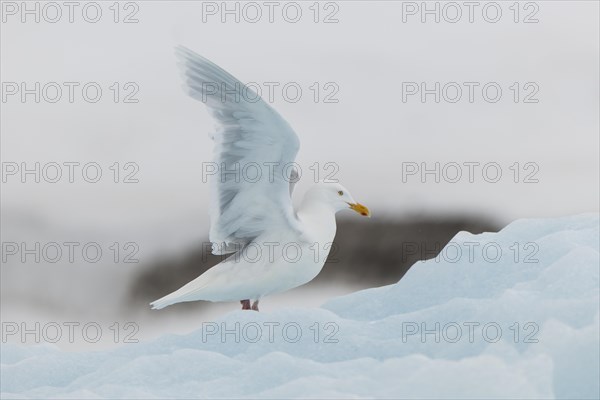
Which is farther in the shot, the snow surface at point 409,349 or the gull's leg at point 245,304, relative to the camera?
the gull's leg at point 245,304

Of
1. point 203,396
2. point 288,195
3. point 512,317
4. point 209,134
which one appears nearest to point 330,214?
point 288,195

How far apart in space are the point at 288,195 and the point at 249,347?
85cm

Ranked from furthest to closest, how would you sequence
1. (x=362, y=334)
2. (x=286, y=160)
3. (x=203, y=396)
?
(x=286, y=160), (x=362, y=334), (x=203, y=396)

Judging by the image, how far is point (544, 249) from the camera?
4559 mm

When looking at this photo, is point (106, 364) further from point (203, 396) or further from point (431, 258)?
point (431, 258)

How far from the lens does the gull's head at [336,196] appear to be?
4.81 m

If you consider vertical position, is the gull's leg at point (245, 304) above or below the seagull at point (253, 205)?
below

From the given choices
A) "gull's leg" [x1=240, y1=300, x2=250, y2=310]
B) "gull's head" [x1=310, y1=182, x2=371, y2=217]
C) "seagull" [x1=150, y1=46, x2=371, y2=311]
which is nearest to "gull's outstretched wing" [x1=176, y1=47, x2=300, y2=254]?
"seagull" [x1=150, y1=46, x2=371, y2=311]

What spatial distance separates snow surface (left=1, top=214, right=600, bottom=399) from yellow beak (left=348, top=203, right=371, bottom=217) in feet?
1.41

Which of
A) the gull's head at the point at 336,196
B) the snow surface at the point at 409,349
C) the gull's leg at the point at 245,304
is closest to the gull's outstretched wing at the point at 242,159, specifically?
the gull's head at the point at 336,196

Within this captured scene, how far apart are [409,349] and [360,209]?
1109 mm

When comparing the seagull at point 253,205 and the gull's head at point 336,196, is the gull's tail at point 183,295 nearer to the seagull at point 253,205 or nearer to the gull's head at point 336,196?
the seagull at point 253,205

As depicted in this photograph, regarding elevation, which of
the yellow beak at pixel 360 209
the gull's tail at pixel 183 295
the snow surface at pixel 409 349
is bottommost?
the snow surface at pixel 409 349

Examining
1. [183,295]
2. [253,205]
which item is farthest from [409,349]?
Result: [183,295]
